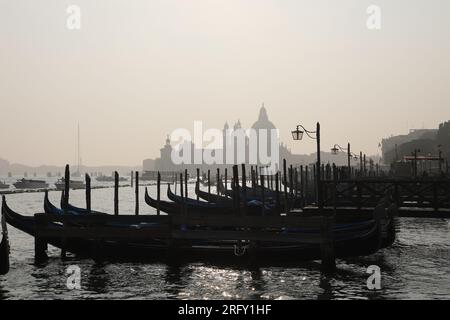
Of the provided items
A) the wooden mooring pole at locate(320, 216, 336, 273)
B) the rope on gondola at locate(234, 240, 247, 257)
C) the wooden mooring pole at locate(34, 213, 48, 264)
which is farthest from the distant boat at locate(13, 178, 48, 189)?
the wooden mooring pole at locate(320, 216, 336, 273)

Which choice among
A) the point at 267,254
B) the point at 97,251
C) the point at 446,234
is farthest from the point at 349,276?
the point at 446,234

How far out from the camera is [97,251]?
1611 centimetres

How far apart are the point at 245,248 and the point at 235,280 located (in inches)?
82.7

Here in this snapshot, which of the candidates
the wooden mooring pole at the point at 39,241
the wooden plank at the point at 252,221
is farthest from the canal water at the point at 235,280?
the wooden plank at the point at 252,221

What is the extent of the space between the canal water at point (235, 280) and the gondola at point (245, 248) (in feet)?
1.22

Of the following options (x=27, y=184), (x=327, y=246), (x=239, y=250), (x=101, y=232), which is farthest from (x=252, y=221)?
(x=27, y=184)

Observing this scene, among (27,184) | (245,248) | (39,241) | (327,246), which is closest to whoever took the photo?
(327,246)

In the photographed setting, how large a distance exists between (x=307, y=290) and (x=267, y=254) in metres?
3.04

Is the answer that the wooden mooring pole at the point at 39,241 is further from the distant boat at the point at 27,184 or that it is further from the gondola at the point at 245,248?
the distant boat at the point at 27,184

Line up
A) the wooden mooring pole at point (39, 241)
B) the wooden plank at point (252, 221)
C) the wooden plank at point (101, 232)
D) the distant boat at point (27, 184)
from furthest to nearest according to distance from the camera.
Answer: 1. the distant boat at point (27, 184)
2. the wooden mooring pole at point (39, 241)
3. the wooden plank at point (101, 232)
4. the wooden plank at point (252, 221)

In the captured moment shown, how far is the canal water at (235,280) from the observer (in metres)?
12.0

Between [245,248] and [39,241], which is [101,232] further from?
[245,248]

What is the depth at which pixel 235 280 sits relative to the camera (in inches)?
527
